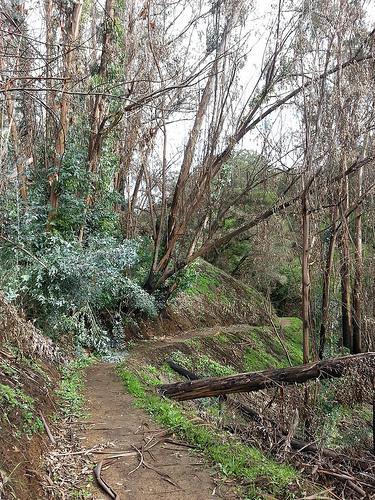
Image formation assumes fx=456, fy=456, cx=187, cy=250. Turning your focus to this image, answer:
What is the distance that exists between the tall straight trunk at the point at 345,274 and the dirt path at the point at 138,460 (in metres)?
5.34

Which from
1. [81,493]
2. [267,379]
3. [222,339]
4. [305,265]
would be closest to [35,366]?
[81,493]

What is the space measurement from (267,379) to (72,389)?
2845mm

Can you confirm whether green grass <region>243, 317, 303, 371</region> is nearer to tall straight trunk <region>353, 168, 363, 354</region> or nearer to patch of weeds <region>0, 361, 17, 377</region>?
tall straight trunk <region>353, 168, 363, 354</region>

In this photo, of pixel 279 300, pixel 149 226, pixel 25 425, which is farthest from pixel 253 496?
pixel 279 300

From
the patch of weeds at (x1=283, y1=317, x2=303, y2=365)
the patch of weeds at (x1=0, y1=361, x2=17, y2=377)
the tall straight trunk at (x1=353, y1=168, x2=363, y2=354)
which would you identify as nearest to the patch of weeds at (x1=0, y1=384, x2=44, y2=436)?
the patch of weeds at (x1=0, y1=361, x2=17, y2=377)

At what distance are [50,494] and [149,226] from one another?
10.6 m

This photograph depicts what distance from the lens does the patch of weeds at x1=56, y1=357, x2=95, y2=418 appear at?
579 cm

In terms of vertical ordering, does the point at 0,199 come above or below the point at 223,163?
below

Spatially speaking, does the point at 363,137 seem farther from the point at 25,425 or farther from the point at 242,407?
the point at 25,425

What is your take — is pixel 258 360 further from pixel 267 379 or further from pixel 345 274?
pixel 267 379

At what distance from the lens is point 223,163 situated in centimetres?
1101

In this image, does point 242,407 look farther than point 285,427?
Yes

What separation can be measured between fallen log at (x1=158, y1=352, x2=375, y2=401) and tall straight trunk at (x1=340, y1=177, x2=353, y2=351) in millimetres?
Result: 3366

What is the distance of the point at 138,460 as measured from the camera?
4.62 metres
